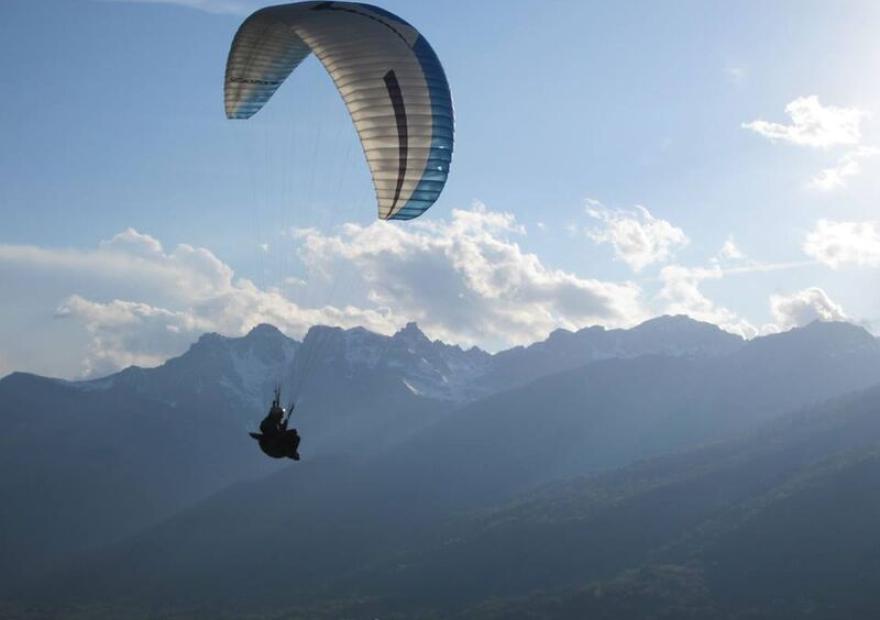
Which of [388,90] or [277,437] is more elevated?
[388,90]

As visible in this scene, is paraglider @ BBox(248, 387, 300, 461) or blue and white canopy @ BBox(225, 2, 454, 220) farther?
blue and white canopy @ BBox(225, 2, 454, 220)

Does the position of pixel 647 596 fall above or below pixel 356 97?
below

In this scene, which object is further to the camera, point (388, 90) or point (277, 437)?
point (388, 90)

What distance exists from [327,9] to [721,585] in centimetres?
17736

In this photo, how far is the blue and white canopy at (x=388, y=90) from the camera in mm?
34375

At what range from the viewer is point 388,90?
34.5 m

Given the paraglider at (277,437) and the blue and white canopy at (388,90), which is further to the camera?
the blue and white canopy at (388,90)

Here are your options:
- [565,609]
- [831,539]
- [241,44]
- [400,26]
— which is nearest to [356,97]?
[400,26]

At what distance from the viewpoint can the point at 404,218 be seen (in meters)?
36.3

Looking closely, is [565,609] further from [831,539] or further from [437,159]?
[437,159]

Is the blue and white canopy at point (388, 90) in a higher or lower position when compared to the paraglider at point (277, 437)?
higher

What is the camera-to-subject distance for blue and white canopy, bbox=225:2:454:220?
3438cm

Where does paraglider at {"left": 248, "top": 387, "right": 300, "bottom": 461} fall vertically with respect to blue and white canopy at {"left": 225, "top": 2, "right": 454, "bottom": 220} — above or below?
below

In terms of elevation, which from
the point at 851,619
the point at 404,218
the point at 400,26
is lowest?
the point at 851,619
